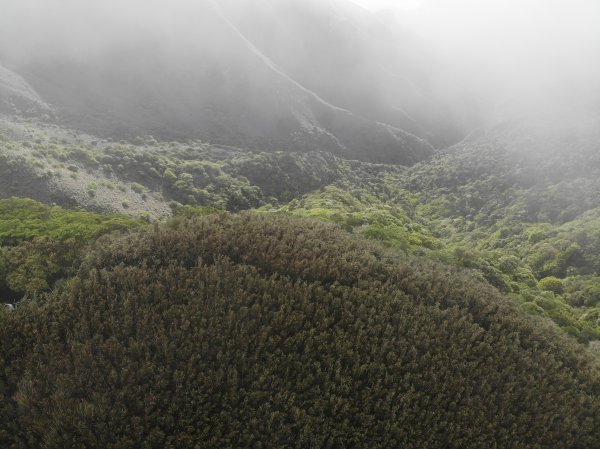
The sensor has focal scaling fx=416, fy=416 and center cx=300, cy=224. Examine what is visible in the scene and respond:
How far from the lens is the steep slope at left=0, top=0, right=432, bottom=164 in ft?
229

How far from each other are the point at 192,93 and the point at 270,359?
266ft

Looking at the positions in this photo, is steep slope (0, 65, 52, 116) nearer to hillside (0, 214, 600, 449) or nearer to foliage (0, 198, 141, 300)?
foliage (0, 198, 141, 300)

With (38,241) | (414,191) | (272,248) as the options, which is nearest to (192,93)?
(414,191)

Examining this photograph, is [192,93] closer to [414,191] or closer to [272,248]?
[414,191]

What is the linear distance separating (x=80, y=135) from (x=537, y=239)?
2349 inches

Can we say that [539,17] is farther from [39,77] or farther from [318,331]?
[318,331]

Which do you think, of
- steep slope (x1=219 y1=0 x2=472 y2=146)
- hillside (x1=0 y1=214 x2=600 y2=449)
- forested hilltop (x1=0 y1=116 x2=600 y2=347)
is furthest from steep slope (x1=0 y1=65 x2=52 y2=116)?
steep slope (x1=219 y1=0 x2=472 y2=146)

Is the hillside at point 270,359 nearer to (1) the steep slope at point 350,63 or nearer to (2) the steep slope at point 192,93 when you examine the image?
(2) the steep slope at point 192,93

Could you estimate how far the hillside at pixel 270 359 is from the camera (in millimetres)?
8016

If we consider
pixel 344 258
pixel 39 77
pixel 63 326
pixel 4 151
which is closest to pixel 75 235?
pixel 63 326

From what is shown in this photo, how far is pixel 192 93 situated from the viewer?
82250mm

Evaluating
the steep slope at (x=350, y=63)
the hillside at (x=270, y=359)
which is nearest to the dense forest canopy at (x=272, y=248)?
the hillside at (x=270, y=359)

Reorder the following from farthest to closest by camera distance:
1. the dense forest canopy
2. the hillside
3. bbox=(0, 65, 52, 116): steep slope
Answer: bbox=(0, 65, 52, 116): steep slope < the dense forest canopy < the hillside

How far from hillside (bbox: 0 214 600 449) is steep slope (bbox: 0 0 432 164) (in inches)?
2289
